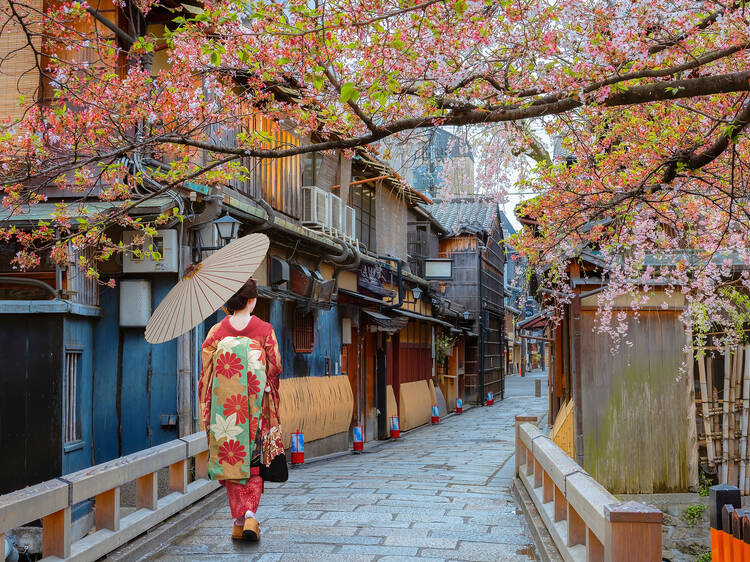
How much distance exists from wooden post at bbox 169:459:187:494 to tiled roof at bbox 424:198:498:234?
2748cm

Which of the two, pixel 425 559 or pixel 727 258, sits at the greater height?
pixel 727 258

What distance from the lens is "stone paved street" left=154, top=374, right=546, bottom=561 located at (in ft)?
23.5

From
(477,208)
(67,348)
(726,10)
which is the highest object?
(477,208)

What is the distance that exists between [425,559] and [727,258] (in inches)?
281

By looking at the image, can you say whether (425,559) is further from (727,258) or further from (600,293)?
(727,258)

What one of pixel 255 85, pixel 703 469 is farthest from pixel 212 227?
pixel 703 469

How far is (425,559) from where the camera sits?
268 inches

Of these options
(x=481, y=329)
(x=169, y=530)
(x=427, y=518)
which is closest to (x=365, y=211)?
(x=427, y=518)

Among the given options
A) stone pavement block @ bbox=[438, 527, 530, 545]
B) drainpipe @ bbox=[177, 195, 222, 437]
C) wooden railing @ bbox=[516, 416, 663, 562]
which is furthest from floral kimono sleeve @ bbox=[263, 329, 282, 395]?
drainpipe @ bbox=[177, 195, 222, 437]

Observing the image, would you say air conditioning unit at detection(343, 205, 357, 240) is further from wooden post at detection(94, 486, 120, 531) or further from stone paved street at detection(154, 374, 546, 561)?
wooden post at detection(94, 486, 120, 531)

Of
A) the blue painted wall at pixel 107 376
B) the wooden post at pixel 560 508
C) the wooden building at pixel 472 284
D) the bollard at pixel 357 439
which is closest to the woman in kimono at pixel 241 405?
the wooden post at pixel 560 508

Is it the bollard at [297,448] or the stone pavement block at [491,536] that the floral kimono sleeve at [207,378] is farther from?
the bollard at [297,448]

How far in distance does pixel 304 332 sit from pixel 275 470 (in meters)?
8.64

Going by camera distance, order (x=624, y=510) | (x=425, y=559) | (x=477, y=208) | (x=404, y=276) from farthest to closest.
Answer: (x=477, y=208) < (x=404, y=276) < (x=425, y=559) < (x=624, y=510)
